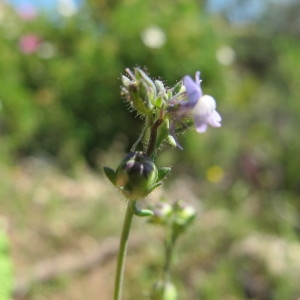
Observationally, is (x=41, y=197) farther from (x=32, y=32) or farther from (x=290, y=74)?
(x=290, y=74)

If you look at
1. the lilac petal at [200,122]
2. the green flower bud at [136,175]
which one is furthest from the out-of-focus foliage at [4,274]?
the lilac petal at [200,122]

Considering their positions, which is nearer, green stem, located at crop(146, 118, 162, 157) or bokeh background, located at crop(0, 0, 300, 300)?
green stem, located at crop(146, 118, 162, 157)

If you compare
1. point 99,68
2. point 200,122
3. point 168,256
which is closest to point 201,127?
point 200,122

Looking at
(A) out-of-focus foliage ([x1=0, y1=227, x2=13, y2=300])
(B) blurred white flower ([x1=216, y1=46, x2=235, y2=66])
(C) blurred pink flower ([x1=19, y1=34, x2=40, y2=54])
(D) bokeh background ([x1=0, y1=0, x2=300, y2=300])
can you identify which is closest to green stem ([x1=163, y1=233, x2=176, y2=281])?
(A) out-of-focus foliage ([x1=0, y1=227, x2=13, y2=300])

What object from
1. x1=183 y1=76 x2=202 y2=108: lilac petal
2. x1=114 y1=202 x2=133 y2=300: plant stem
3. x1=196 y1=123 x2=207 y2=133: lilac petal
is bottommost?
x1=114 y1=202 x2=133 y2=300: plant stem

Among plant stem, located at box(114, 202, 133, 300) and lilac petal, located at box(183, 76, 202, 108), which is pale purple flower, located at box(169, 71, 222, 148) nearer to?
lilac petal, located at box(183, 76, 202, 108)

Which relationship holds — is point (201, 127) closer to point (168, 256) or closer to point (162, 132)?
point (162, 132)
